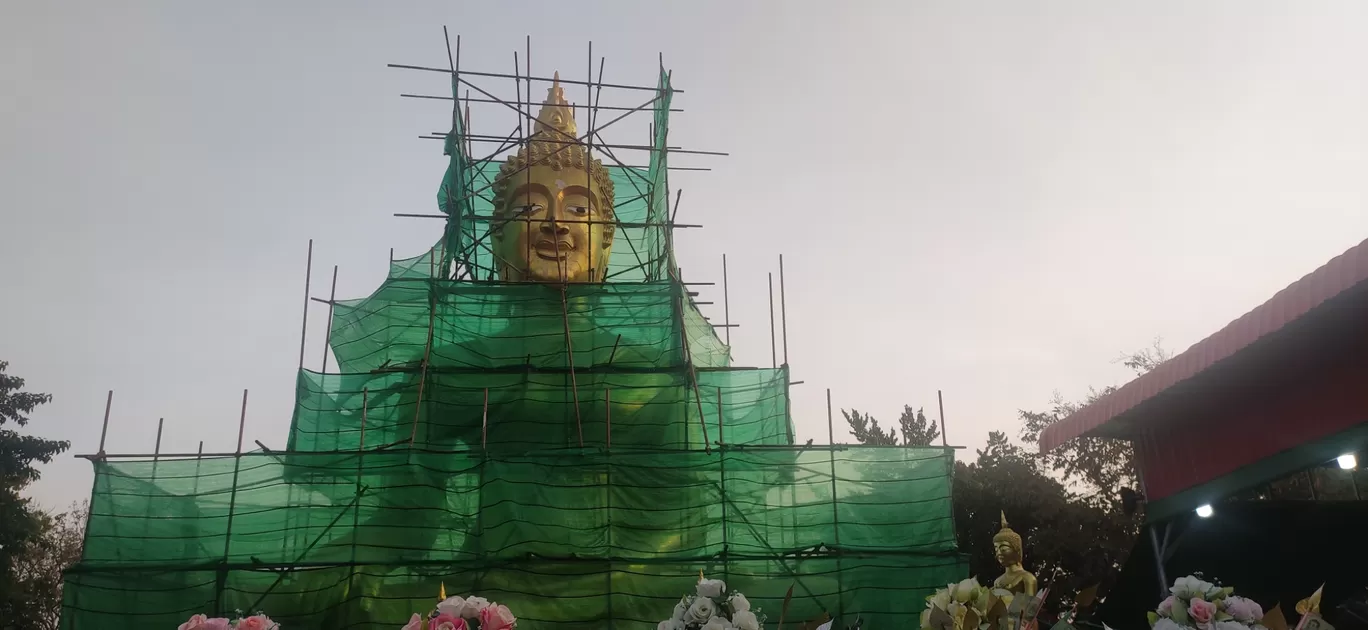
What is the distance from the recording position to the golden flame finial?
16.4 m

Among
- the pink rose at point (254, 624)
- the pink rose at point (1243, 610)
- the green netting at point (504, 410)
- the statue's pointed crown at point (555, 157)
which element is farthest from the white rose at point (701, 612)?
the statue's pointed crown at point (555, 157)

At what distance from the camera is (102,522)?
37.2 feet

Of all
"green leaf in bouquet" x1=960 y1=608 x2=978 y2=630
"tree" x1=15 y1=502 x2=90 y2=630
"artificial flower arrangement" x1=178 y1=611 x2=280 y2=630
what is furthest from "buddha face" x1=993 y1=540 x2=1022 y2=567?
"tree" x1=15 y1=502 x2=90 y2=630

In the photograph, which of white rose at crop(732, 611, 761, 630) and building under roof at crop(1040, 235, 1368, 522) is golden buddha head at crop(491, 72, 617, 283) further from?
white rose at crop(732, 611, 761, 630)

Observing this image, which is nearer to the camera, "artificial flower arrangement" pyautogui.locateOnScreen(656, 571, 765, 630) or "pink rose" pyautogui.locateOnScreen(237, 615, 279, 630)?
"artificial flower arrangement" pyautogui.locateOnScreen(656, 571, 765, 630)

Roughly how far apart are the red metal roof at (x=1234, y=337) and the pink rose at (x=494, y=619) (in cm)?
679

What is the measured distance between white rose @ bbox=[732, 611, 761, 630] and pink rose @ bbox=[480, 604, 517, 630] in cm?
76

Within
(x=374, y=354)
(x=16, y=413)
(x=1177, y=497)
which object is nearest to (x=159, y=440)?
(x=374, y=354)

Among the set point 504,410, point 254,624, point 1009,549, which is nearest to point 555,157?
point 504,410

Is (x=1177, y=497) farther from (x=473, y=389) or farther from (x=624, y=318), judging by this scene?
(x=473, y=389)

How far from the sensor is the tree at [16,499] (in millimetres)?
20750

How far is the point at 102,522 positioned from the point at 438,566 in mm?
3621

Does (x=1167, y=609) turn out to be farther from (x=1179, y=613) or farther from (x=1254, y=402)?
(x=1254, y=402)

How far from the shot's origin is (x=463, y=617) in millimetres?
3674
